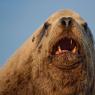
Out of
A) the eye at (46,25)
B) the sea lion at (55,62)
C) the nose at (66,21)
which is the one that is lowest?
the sea lion at (55,62)

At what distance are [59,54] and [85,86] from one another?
0.90 metres

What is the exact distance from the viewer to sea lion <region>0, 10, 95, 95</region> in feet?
39.8

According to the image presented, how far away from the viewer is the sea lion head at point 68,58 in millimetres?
12086

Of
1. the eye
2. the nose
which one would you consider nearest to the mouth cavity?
the nose

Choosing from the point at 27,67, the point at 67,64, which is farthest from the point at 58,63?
the point at 27,67

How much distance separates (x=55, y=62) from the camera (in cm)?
1214

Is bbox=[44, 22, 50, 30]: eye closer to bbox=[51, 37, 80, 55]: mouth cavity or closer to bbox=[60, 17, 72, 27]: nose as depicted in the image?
bbox=[60, 17, 72, 27]: nose

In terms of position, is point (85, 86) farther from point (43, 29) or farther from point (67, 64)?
point (43, 29)

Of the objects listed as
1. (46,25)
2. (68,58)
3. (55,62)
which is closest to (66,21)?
(68,58)

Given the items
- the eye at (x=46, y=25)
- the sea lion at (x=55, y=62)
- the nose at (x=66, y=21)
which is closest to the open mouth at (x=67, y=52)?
the sea lion at (x=55, y=62)

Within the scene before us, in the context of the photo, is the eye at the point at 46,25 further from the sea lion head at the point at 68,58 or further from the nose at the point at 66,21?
the nose at the point at 66,21

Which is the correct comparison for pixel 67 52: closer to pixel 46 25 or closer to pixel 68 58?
pixel 68 58

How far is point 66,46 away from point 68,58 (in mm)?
244

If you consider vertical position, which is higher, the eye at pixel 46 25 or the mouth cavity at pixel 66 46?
the eye at pixel 46 25
